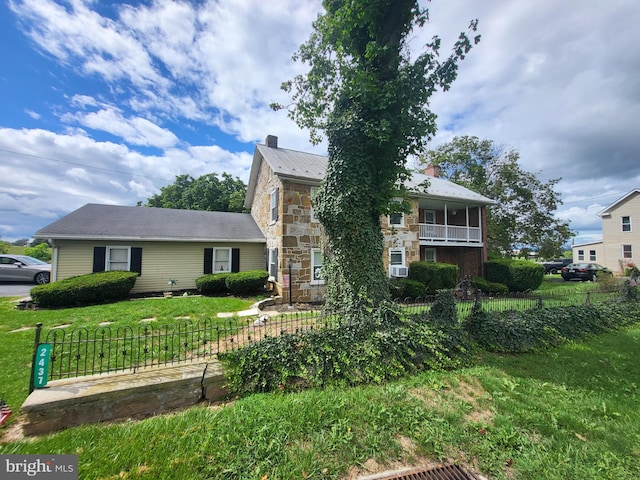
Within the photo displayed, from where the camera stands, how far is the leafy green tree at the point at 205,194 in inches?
965

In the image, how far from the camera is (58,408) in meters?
2.92

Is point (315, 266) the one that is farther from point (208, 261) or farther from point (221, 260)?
point (208, 261)

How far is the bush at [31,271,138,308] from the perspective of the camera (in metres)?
8.48

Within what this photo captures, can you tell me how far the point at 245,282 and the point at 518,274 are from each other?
14.6m

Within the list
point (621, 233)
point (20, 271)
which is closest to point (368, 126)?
point (20, 271)

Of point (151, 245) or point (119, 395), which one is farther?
point (151, 245)

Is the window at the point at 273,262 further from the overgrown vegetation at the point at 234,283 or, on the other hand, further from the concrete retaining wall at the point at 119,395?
the concrete retaining wall at the point at 119,395

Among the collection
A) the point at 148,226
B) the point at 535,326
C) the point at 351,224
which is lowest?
the point at 535,326

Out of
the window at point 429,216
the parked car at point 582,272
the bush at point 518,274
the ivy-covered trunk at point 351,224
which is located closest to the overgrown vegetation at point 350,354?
the ivy-covered trunk at point 351,224

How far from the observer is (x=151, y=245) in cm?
1171

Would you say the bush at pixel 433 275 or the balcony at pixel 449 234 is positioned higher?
the balcony at pixel 449 234

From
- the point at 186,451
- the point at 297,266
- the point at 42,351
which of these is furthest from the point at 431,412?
the point at 297,266

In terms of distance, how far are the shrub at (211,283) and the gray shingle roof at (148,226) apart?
1927 millimetres

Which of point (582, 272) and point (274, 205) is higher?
point (274, 205)
